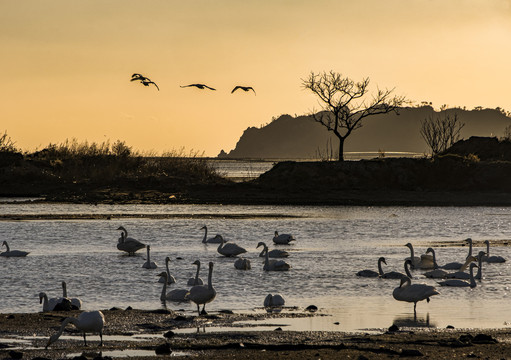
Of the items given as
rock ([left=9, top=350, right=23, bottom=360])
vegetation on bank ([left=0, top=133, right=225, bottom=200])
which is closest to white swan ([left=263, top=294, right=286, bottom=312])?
rock ([left=9, top=350, right=23, bottom=360])

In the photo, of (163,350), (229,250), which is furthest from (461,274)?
(163,350)

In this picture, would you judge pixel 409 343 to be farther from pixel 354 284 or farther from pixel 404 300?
pixel 354 284

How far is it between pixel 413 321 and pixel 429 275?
22.0ft

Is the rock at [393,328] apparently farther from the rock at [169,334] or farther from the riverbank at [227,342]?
the rock at [169,334]

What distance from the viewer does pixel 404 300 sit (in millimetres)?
19156

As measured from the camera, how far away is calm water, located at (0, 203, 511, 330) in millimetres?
19141

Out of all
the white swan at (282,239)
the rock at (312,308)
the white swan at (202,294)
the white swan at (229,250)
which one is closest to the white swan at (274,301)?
the rock at (312,308)

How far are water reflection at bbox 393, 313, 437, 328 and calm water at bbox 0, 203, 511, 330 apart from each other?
0.03 metres

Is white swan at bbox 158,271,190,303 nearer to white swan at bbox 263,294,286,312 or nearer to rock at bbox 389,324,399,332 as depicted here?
white swan at bbox 263,294,286,312

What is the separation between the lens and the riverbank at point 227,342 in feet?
46.1

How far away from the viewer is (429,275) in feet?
79.3

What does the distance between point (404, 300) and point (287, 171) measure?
46.2 meters

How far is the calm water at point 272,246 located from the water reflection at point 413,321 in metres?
0.03

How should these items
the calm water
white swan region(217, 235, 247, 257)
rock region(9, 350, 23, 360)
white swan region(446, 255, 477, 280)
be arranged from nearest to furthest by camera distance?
rock region(9, 350, 23, 360), the calm water, white swan region(446, 255, 477, 280), white swan region(217, 235, 247, 257)
